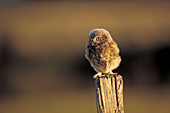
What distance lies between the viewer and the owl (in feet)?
6.37

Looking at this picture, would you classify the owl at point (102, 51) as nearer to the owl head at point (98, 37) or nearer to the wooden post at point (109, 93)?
the owl head at point (98, 37)

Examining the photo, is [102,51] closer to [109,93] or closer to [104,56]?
[104,56]

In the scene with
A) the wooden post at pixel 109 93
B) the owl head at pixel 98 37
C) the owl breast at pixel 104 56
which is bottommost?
the wooden post at pixel 109 93

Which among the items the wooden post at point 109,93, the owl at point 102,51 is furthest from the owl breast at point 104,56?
the wooden post at point 109,93

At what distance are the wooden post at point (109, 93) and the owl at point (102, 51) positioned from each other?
6.2 inches

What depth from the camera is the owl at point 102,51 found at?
1.94 meters

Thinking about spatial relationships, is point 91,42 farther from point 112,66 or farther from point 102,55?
point 112,66

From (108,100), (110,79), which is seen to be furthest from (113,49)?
(108,100)

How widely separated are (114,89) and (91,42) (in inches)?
18.8

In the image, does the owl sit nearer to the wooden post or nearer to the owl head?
the owl head

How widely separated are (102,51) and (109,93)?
15.5 inches

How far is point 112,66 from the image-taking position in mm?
2074

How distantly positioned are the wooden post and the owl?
157 mm

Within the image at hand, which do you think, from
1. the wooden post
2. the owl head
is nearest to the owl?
the owl head
